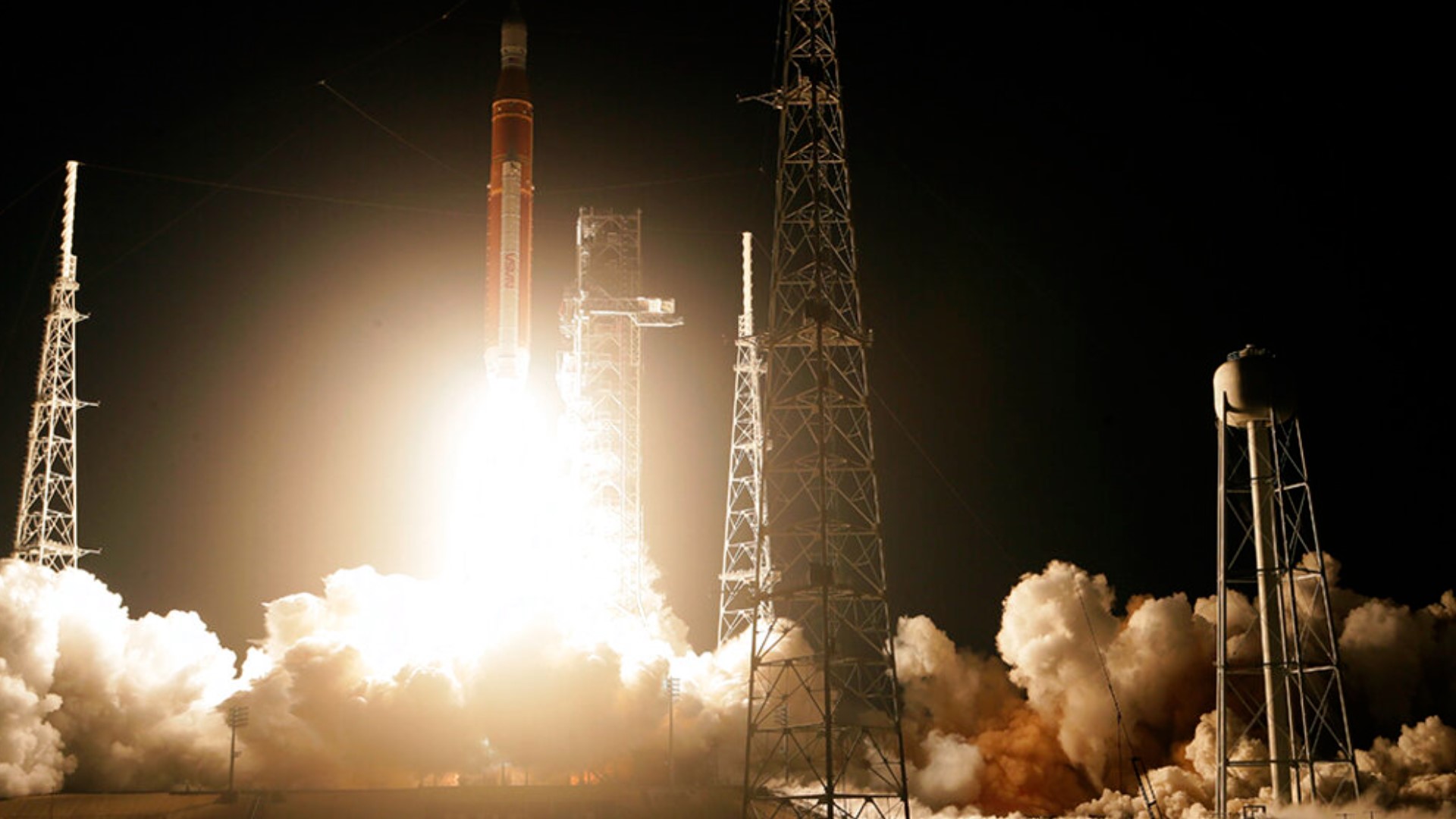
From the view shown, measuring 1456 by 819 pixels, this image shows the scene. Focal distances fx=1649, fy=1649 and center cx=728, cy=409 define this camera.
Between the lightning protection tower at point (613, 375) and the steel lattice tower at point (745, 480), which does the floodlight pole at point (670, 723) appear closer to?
the steel lattice tower at point (745, 480)

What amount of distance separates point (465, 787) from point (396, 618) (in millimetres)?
7400

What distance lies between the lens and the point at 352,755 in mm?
46531

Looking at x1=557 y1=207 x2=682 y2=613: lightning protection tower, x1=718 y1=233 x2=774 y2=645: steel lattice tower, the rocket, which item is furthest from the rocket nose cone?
x1=718 y1=233 x2=774 y2=645: steel lattice tower

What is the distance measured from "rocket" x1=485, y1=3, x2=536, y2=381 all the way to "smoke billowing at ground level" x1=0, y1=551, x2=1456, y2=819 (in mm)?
7798

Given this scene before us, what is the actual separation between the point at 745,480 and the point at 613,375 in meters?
5.93

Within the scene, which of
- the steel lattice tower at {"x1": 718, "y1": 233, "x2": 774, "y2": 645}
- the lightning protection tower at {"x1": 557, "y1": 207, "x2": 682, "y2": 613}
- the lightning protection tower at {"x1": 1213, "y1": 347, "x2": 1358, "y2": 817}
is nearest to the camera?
the lightning protection tower at {"x1": 1213, "y1": 347, "x2": 1358, "y2": 817}

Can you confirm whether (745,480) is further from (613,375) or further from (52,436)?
(52,436)

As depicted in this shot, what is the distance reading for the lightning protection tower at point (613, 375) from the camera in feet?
169

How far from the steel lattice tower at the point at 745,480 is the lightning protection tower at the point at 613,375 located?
2558mm

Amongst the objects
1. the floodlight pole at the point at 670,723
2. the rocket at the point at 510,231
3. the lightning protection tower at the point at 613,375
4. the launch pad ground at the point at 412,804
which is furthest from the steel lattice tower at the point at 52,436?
the floodlight pole at the point at 670,723

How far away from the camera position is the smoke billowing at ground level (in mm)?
44812

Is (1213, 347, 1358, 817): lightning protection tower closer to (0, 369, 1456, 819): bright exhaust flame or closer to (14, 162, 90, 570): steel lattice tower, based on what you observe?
(0, 369, 1456, 819): bright exhaust flame

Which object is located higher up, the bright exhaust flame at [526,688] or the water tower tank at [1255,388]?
the water tower tank at [1255,388]

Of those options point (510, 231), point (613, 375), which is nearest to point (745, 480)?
point (613, 375)
